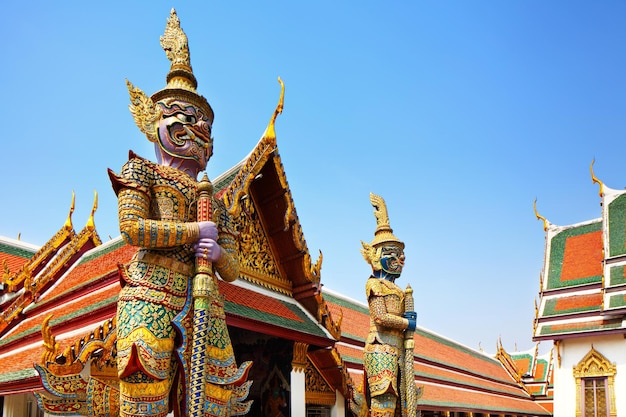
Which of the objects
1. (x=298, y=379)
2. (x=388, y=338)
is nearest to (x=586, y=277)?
(x=388, y=338)

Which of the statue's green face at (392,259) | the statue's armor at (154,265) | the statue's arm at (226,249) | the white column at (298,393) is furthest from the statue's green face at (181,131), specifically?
the statue's green face at (392,259)

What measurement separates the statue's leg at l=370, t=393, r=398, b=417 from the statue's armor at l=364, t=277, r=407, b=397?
7 centimetres

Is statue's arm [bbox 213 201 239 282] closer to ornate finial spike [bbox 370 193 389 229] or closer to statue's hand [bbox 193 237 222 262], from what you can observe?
statue's hand [bbox 193 237 222 262]

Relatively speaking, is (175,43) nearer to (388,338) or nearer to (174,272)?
(174,272)

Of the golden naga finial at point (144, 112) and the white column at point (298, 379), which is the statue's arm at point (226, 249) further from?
the white column at point (298, 379)

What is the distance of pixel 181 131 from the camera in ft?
15.2

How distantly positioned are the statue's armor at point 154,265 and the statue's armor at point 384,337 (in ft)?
11.1

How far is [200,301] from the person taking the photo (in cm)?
410

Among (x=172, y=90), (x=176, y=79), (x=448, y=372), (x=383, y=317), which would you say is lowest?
(x=448, y=372)

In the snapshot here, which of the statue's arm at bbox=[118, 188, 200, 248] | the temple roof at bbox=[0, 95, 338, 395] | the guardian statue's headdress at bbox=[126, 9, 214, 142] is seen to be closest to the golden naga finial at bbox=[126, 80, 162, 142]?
the guardian statue's headdress at bbox=[126, 9, 214, 142]

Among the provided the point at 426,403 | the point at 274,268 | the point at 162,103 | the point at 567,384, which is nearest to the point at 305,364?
the point at 274,268

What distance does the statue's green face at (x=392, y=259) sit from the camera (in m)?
7.85

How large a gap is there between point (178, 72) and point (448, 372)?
42.2 ft

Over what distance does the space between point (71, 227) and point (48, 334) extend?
710 cm
